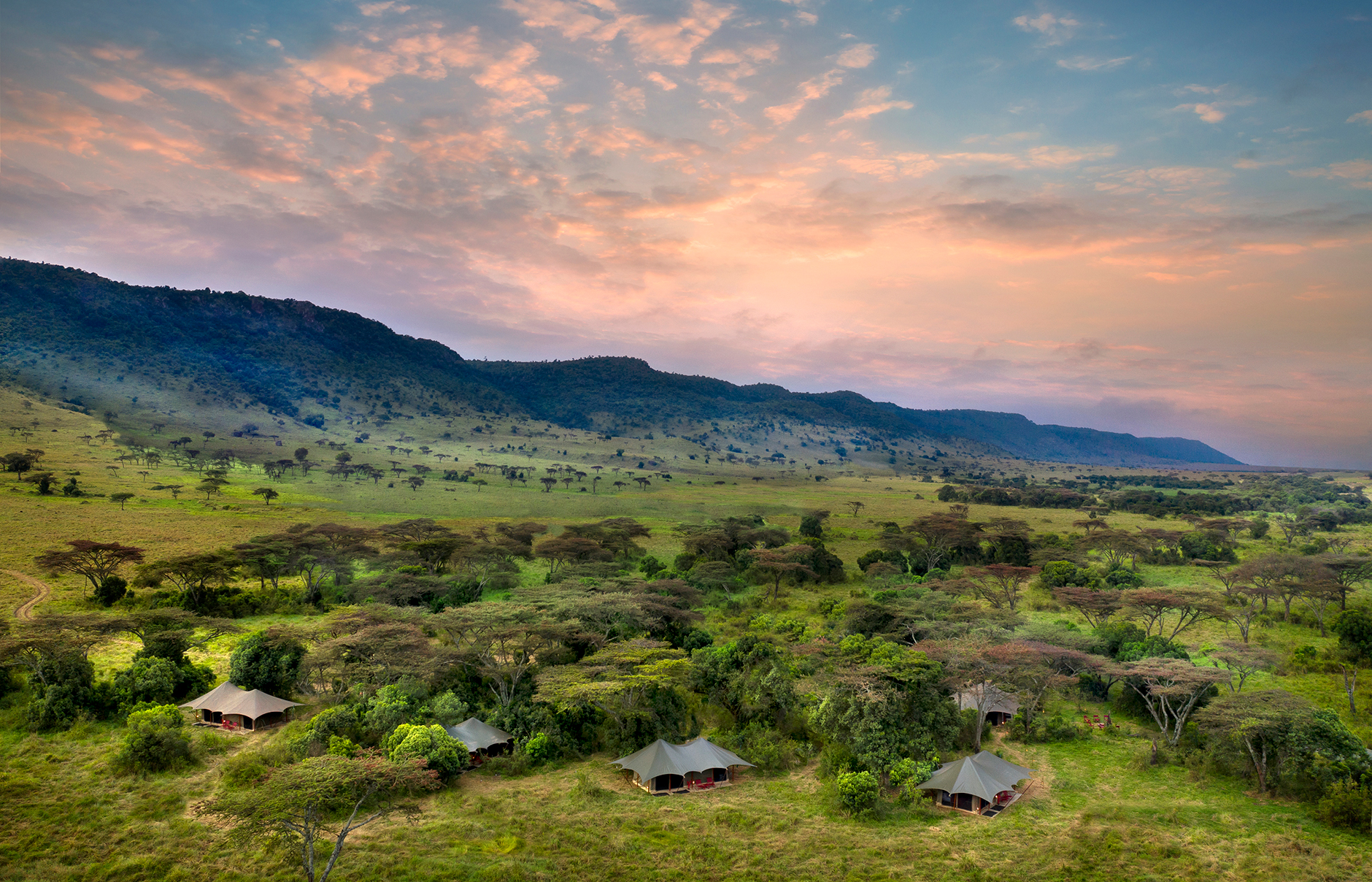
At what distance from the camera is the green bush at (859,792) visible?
25.8m

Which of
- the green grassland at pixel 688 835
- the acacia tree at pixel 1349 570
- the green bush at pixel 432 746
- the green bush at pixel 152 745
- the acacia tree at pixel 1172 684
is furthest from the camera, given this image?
the acacia tree at pixel 1349 570

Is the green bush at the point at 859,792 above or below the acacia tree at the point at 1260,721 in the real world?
below

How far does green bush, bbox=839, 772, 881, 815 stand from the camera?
1017 inches

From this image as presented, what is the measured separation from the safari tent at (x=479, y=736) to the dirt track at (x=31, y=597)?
3656 cm

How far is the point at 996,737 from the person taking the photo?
3409 cm

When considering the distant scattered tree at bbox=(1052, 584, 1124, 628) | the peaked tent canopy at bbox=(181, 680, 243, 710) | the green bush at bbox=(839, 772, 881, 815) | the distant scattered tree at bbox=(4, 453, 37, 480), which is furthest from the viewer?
the distant scattered tree at bbox=(4, 453, 37, 480)

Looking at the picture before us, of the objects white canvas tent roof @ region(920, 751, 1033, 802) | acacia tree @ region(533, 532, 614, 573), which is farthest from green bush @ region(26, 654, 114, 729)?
white canvas tent roof @ region(920, 751, 1033, 802)

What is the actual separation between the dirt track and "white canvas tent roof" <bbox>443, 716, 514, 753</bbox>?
1437 inches

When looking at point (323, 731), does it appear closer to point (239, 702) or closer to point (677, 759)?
point (239, 702)

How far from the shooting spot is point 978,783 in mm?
26297

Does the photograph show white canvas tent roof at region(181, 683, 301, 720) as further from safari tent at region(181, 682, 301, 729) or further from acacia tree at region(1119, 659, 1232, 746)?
acacia tree at region(1119, 659, 1232, 746)

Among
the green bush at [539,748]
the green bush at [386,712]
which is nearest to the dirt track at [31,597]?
the green bush at [386,712]

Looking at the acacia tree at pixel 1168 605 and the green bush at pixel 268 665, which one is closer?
the green bush at pixel 268 665

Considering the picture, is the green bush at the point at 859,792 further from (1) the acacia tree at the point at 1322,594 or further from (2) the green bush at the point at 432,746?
(1) the acacia tree at the point at 1322,594
